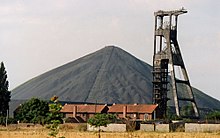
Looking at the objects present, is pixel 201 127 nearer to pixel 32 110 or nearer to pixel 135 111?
pixel 32 110

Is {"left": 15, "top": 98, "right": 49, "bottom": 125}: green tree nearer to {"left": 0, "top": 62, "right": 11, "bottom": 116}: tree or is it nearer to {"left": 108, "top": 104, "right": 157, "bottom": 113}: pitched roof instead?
{"left": 0, "top": 62, "right": 11, "bottom": 116}: tree

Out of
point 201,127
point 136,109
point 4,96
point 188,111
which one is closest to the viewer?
point 201,127

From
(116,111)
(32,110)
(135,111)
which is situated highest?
A: (116,111)

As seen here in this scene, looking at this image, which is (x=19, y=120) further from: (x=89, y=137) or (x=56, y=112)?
(x=56, y=112)

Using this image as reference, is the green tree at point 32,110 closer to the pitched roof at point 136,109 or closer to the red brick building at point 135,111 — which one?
the red brick building at point 135,111

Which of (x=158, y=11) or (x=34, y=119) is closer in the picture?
(x=34, y=119)

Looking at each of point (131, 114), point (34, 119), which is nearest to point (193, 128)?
point (34, 119)

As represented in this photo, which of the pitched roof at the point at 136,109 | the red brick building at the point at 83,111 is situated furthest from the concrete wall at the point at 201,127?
the red brick building at the point at 83,111

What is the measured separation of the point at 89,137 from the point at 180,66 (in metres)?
67.9

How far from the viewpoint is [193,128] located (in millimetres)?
54594

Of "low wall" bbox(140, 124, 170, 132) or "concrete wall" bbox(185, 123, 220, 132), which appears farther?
"low wall" bbox(140, 124, 170, 132)

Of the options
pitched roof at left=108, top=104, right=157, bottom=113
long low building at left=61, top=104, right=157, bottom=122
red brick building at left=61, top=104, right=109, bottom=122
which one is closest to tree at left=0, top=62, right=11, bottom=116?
long low building at left=61, top=104, right=157, bottom=122

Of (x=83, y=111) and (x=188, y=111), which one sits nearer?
(x=83, y=111)

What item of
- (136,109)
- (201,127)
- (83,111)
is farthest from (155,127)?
(83,111)
